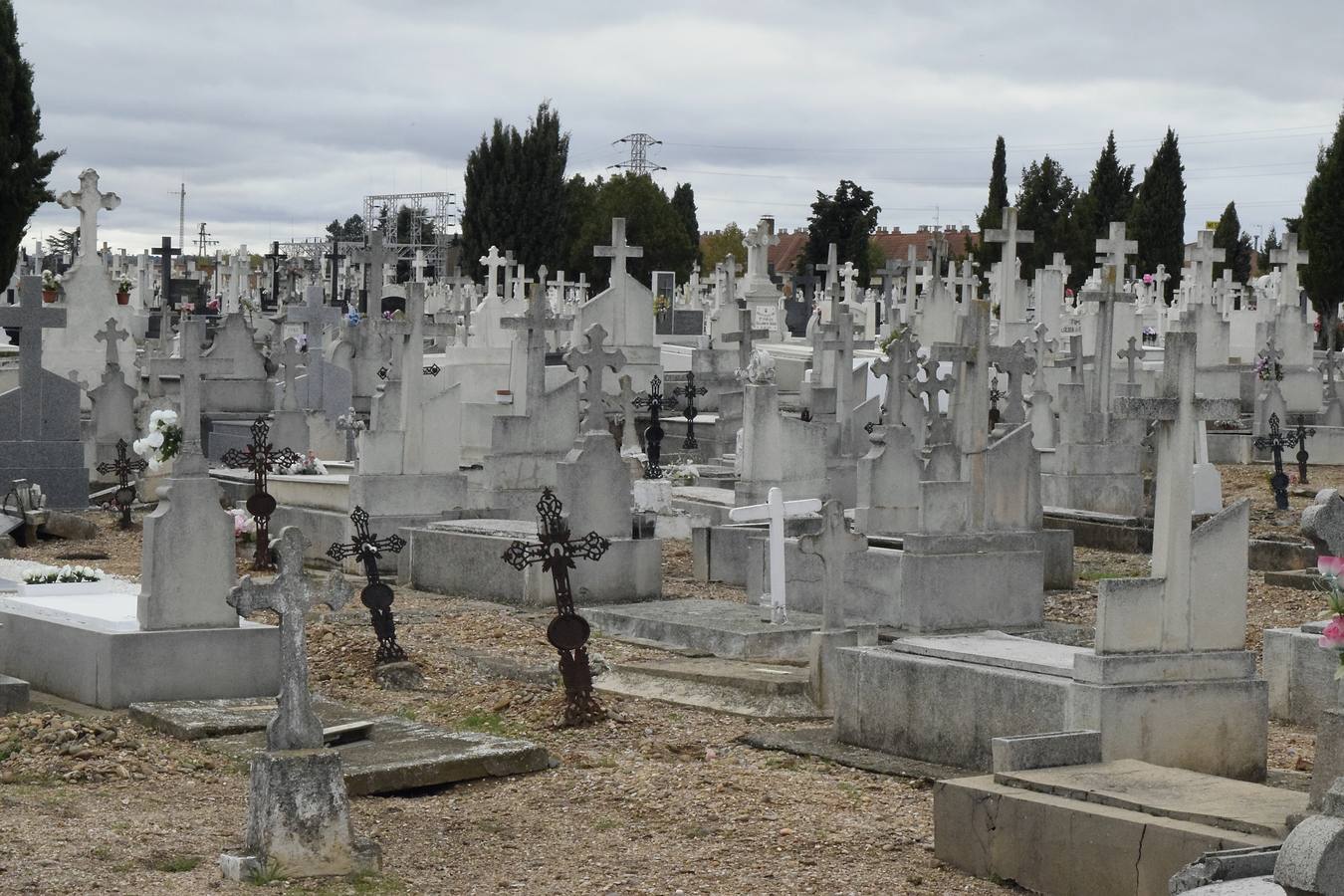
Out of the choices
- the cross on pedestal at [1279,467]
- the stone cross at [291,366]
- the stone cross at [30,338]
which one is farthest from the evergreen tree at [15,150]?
the cross on pedestal at [1279,467]

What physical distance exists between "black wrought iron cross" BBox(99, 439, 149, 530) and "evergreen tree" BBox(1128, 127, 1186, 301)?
131ft

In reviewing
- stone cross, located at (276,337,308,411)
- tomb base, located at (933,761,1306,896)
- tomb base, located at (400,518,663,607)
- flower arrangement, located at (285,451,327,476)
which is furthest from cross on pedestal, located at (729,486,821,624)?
stone cross, located at (276,337,308,411)

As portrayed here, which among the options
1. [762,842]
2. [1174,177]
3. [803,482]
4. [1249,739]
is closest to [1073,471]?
[803,482]

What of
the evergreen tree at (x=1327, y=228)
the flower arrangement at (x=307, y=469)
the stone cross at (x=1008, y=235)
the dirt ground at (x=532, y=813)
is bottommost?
the dirt ground at (x=532, y=813)

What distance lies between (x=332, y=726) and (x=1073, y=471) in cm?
1335

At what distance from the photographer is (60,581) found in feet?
36.5

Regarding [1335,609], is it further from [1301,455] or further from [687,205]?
[687,205]

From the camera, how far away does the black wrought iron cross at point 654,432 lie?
19.9m

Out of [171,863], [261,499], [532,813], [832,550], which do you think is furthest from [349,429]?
[171,863]

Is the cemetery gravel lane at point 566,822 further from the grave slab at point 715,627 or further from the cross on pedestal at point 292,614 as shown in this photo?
the grave slab at point 715,627

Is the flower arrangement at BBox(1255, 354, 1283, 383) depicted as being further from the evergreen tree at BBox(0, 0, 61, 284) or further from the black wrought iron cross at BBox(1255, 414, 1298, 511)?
the evergreen tree at BBox(0, 0, 61, 284)

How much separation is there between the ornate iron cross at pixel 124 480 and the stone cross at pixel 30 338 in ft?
3.21

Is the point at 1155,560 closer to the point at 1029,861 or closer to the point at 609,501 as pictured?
the point at 1029,861

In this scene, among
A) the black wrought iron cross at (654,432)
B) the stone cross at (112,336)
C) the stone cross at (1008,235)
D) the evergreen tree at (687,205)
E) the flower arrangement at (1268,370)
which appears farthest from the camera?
the evergreen tree at (687,205)
